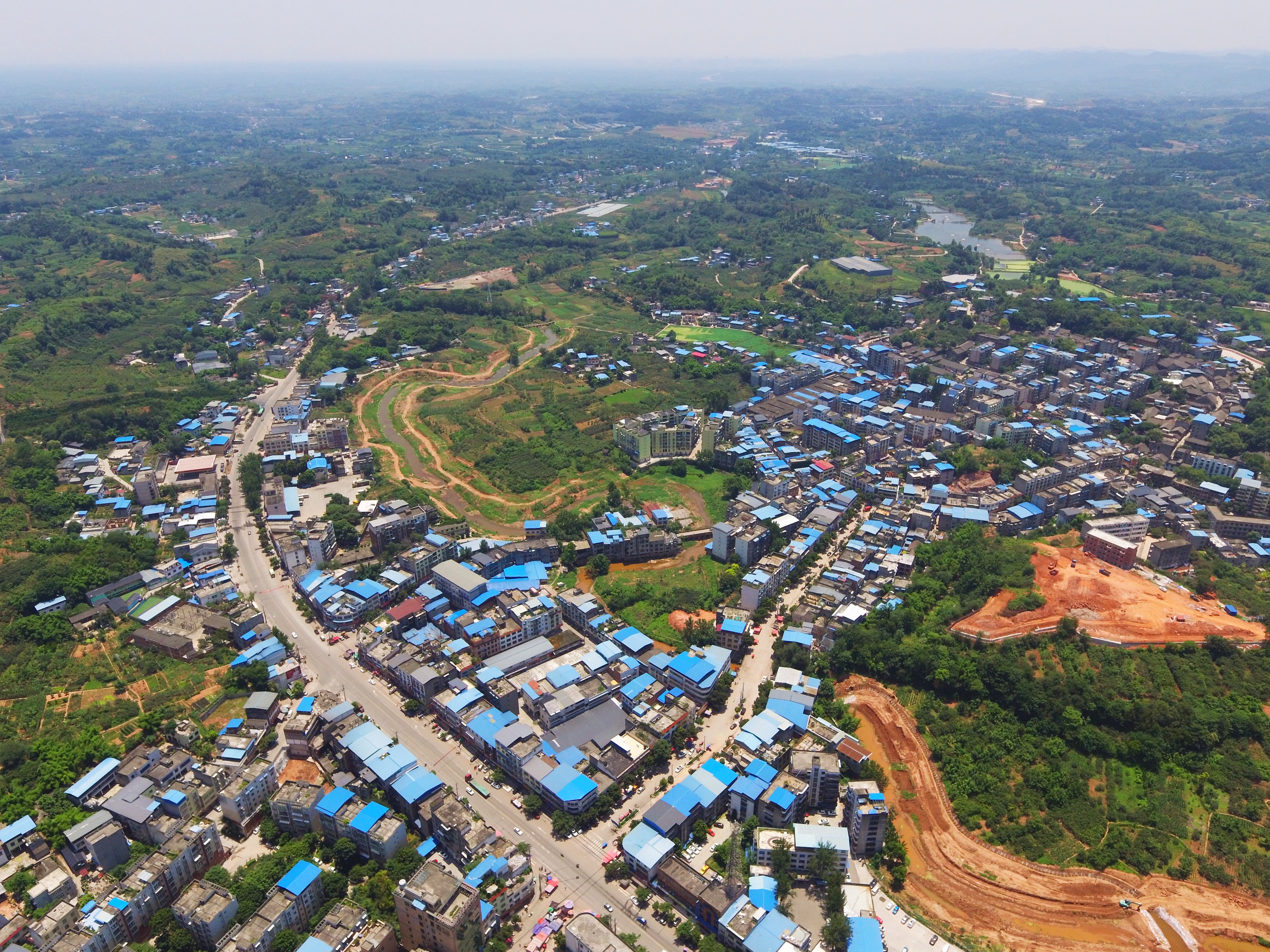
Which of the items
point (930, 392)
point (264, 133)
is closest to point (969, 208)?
point (930, 392)

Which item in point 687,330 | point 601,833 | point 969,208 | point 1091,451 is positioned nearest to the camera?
point 601,833

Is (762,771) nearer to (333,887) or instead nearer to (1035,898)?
(1035,898)

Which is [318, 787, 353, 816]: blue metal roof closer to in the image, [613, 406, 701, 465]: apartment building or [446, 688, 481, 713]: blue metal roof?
[446, 688, 481, 713]: blue metal roof

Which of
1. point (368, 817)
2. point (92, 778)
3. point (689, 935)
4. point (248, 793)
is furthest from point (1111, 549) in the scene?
point (92, 778)

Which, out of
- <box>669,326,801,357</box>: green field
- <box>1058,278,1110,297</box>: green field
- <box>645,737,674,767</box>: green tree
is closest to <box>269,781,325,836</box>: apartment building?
<box>645,737,674,767</box>: green tree

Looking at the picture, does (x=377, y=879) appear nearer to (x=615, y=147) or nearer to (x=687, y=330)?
(x=687, y=330)
